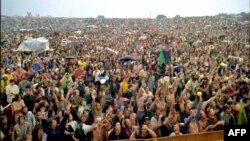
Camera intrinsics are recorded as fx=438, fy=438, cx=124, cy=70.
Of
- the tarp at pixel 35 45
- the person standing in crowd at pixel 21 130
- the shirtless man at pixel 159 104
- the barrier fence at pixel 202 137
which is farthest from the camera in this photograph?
the shirtless man at pixel 159 104

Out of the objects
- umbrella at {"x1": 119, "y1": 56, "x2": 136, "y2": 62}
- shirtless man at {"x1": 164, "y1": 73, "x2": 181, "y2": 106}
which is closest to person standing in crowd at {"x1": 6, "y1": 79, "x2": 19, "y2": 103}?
Result: umbrella at {"x1": 119, "y1": 56, "x2": 136, "y2": 62}

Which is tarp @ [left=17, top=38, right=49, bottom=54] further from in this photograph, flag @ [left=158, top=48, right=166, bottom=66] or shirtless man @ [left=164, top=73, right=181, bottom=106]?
shirtless man @ [left=164, top=73, right=181, bottom=106]

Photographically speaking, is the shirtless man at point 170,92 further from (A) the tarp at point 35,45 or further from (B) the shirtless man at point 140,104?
(A) the tarp at point 35,45

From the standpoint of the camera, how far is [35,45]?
626 centimetres

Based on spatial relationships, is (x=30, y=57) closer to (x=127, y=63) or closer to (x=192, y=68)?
(x=127, y=63)

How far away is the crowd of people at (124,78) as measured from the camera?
6062 mm

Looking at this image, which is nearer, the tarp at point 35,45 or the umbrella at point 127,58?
the tarp at point 35,45

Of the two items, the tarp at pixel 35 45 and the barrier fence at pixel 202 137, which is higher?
the tarp at pixel 35 45

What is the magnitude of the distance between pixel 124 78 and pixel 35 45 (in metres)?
1.51

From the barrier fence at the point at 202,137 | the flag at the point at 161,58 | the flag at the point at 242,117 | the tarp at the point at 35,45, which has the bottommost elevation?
the barrier fence at the point at 202,137

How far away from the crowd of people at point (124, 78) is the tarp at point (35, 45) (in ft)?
0.23

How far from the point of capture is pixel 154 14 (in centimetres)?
724

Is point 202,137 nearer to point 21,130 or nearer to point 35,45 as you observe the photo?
point 21,130

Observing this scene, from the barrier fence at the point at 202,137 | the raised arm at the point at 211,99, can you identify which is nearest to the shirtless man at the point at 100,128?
the barrier fence at the point at 202,137
